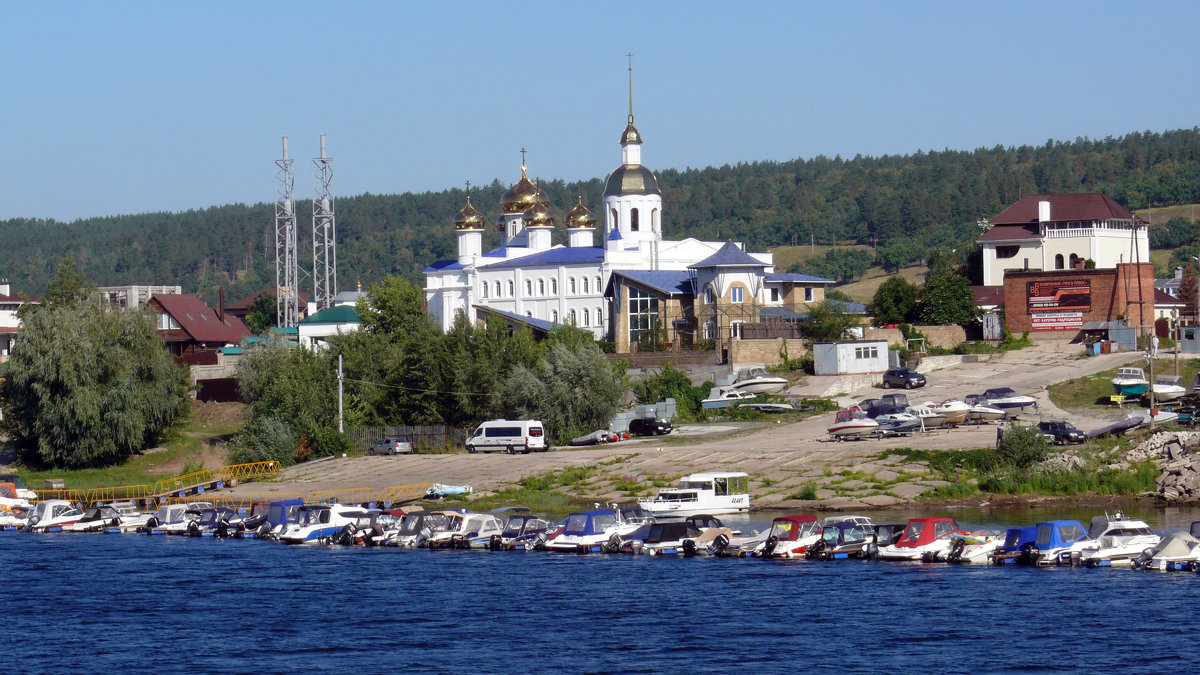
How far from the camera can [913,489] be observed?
50.5 metres

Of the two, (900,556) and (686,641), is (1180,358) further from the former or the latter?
(686,641)

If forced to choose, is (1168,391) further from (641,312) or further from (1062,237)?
(1062,237)

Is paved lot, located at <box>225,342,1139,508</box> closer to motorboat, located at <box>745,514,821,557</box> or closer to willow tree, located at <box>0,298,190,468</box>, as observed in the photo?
motorboat, located at <box>745,514,821,557</box>

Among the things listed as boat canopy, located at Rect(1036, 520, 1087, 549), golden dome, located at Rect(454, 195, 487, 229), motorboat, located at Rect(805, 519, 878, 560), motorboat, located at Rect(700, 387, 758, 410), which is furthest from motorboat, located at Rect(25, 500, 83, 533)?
golden dome, located at Rect(454, 195, 487, 229)

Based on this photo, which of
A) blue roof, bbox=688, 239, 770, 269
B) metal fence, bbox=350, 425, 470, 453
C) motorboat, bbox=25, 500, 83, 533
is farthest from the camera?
blue roof, bbox=688, 239, 770, 269

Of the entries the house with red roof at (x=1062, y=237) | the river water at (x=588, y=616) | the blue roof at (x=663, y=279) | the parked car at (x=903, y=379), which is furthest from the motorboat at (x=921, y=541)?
the house with red roof at (x=1062, y=237)

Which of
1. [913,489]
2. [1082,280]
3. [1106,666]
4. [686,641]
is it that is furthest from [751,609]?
[1082,280]

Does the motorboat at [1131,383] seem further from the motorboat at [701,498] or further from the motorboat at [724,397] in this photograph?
Answer: the motorboat at [701,498]

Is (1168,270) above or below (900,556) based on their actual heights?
above

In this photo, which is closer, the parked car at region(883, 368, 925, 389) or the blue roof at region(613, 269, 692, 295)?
the parked car at region(883, 368, 925, 389)

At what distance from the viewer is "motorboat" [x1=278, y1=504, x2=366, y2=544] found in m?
48.2

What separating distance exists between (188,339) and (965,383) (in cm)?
5828

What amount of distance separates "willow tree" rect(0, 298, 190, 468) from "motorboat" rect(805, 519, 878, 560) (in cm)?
3949

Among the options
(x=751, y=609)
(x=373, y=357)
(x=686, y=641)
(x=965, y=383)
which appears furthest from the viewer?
(x=373, y=357)
